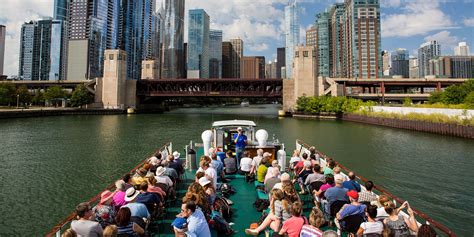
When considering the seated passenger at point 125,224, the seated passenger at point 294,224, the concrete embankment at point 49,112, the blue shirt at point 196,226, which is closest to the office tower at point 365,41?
the concrete embankment at point 49,112

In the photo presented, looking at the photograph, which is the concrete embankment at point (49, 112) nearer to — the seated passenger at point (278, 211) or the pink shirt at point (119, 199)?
the pink shirt at point (119, 199)

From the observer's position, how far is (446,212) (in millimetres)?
12234

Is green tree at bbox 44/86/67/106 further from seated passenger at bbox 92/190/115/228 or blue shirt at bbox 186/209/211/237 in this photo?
blue shirt at bbox 186/209/211/237

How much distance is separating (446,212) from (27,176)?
22962 millimetres

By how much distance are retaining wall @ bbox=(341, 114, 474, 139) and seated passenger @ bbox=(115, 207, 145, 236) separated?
4131 centimetres

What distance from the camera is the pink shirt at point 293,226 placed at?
5.52m

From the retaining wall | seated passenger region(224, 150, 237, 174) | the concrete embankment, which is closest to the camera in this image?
seated passenger region(224, 150, 237, 174)

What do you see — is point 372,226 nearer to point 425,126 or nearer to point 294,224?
point 294,224

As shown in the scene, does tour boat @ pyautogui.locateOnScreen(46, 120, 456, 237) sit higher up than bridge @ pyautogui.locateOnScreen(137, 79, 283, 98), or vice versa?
bridge @ pyautogui.locateOnScreen(137, 79, 283, 98)

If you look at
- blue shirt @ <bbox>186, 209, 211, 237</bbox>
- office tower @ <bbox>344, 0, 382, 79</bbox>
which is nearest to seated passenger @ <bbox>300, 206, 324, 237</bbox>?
blue shirt @ <bbox>186, 209, 211, 237</bbox>

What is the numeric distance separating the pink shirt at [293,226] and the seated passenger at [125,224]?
3051mm

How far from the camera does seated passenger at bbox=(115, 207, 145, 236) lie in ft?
19.1

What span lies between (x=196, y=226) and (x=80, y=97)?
105311 mm

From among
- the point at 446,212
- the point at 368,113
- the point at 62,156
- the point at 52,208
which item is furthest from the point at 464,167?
the point at 368,113
